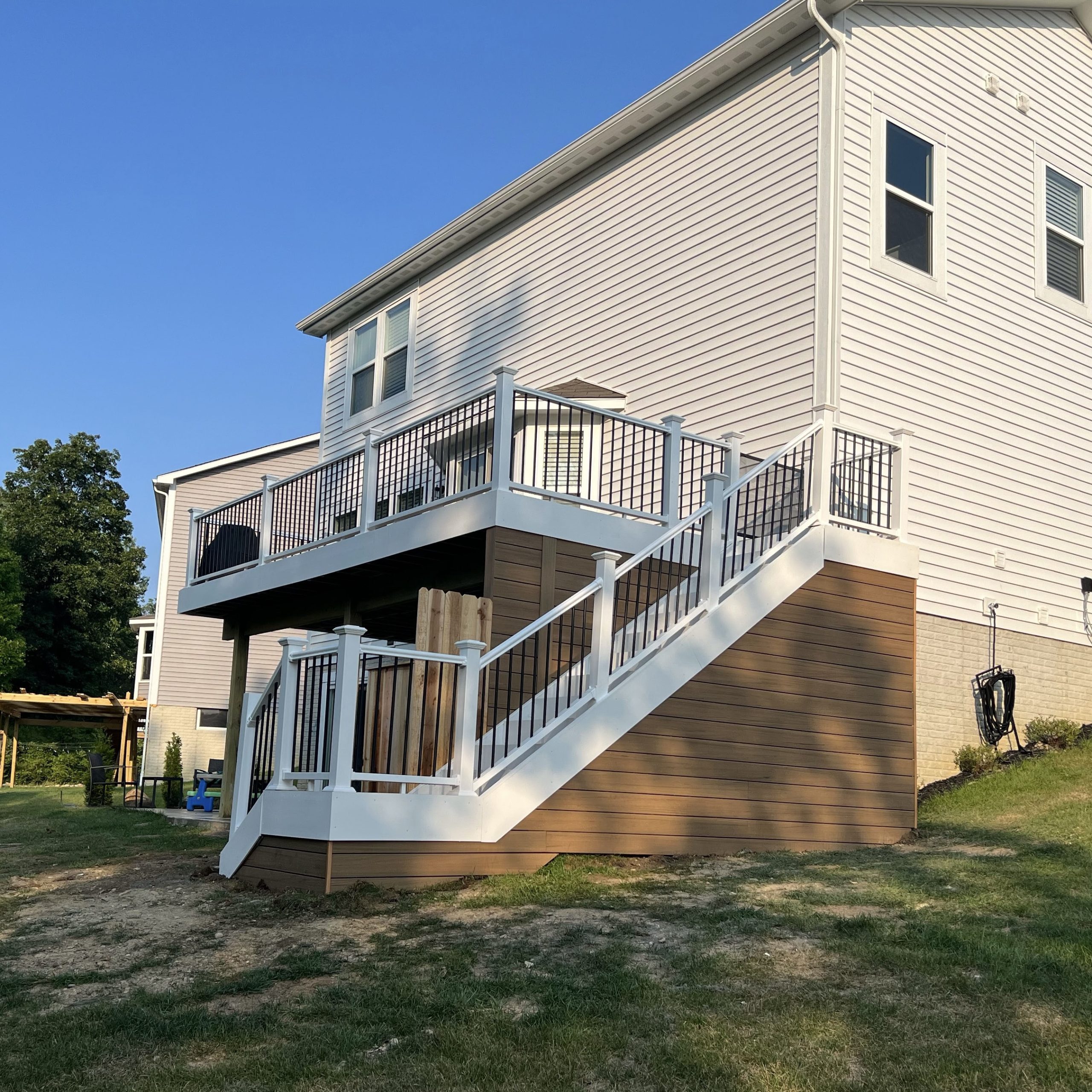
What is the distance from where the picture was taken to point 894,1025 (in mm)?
4617

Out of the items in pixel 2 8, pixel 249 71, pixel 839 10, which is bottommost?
pixel 839 10

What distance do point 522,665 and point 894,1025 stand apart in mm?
4512

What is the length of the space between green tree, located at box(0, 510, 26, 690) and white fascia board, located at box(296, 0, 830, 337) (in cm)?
2488

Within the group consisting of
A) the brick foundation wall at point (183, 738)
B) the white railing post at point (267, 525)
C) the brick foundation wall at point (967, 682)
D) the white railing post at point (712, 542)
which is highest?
the white railing post at point (267, 525)

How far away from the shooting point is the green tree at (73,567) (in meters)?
48.5

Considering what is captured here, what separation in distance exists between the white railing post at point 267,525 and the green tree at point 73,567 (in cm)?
3655

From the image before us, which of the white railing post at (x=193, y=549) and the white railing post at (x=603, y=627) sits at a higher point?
the white railing post at (x=193, y=549)

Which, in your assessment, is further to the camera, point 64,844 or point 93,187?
point 93,187

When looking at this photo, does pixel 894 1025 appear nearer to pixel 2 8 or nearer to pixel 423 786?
pixel 423 786

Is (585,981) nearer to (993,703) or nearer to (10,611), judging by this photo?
(993,703)

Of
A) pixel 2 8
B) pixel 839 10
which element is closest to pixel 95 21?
pixel 2 8

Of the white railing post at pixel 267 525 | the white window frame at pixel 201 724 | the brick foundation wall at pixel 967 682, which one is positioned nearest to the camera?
the brick foundation wall at pixel 967 682

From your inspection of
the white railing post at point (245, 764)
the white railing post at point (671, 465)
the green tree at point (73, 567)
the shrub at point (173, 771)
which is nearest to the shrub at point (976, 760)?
the white railing post at point (671, 465)

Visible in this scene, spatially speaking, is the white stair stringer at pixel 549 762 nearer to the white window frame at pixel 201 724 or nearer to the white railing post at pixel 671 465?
the white railing post at pixel 671 465
